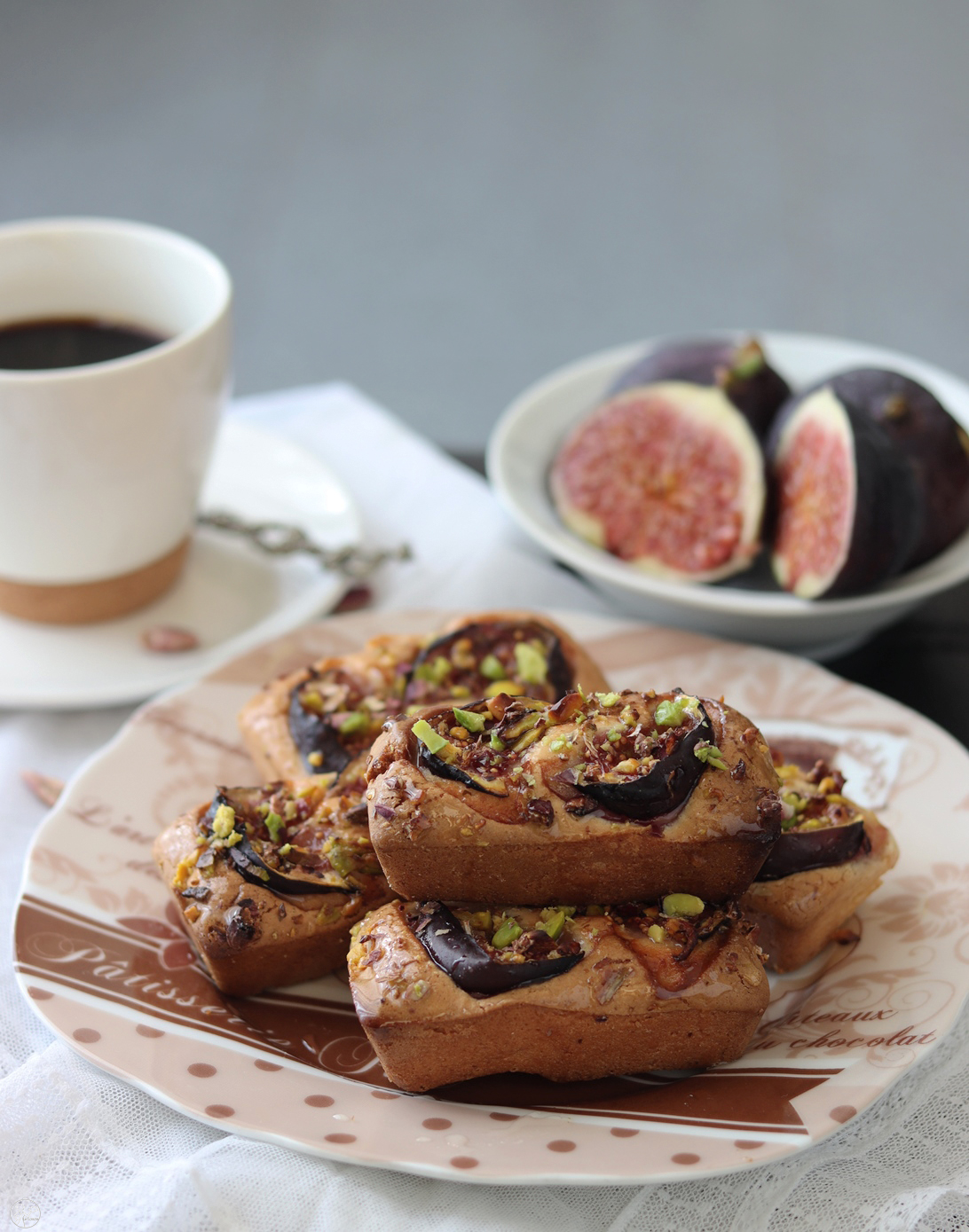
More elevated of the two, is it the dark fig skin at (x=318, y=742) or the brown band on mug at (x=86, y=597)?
the dark fig skin at (x=318, y=742)

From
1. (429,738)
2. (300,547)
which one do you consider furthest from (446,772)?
(300,547)

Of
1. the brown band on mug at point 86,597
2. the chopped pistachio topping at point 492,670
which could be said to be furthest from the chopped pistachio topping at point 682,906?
the brown band on mug at point 86,597

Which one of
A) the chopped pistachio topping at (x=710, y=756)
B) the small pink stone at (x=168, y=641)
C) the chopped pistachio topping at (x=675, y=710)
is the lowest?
the small pink stone at (x=168, y=641)

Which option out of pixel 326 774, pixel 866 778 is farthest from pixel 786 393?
pixel 326 774

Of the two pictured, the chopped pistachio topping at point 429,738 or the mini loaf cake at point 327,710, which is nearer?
the chopped pistachio topping at point 429,738

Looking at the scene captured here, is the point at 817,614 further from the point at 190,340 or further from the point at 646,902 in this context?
the point at 190,340

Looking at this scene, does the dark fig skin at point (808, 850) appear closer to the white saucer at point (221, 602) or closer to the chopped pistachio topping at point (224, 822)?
the chopped pistachio topping at point (224, 822)
